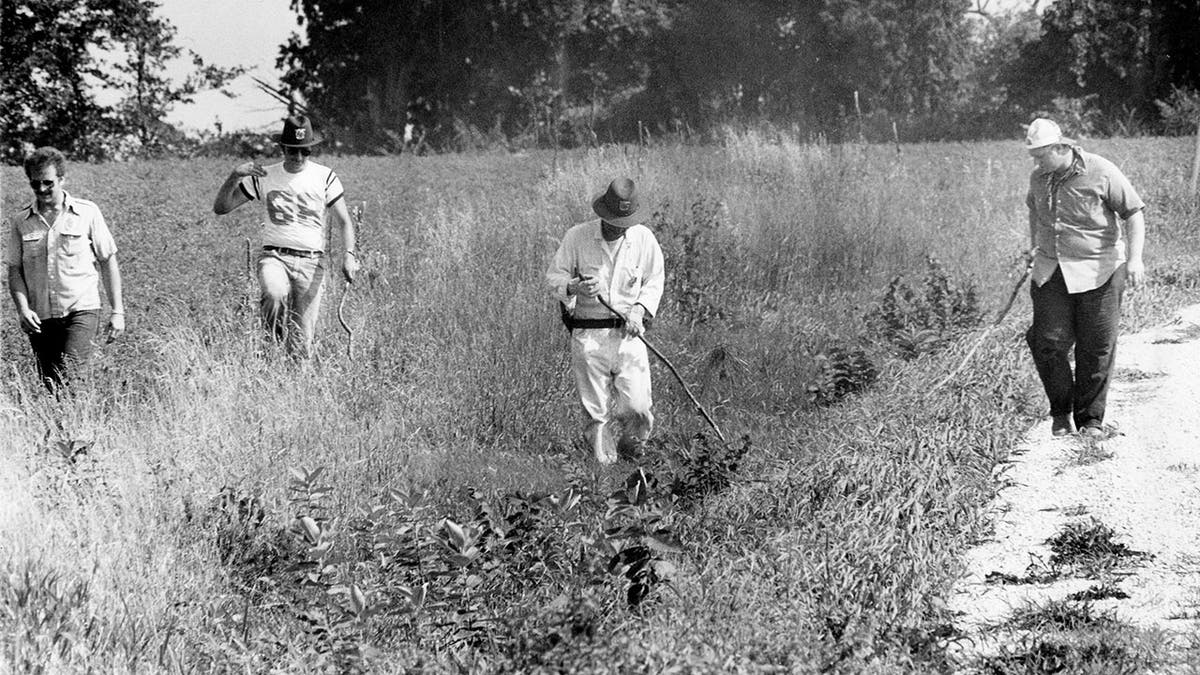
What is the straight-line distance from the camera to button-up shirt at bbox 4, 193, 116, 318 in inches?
332

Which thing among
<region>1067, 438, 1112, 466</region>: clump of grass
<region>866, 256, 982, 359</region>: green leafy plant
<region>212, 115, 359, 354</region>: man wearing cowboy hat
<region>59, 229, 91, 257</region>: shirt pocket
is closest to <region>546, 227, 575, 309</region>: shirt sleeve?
<region>212, 115, 359, 354</region>: man wearing cowboy hat

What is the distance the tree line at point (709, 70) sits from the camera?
30078mm

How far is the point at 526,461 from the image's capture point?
8.96 m

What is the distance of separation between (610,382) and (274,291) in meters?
2.47

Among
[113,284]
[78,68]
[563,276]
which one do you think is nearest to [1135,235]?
[563,276]

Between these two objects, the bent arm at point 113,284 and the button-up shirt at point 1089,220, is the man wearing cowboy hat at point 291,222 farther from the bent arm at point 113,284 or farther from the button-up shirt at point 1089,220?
the button-up shirt at point 1089,220

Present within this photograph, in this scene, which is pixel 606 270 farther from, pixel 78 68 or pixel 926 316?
pixel 78 68

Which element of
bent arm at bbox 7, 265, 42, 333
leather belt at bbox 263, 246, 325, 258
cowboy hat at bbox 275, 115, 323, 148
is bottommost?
bent arm at bbox 7, 265, 42, 333

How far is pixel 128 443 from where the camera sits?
7.56 metres

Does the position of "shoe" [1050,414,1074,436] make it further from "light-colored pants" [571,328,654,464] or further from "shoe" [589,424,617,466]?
"shoe" [589,424,617,466]

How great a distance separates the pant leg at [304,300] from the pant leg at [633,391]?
2317mm

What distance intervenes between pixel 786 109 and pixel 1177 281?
30405 mm

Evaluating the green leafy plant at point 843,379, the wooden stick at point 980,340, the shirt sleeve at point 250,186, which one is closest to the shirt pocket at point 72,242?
the shirt sleeve at point 250,186

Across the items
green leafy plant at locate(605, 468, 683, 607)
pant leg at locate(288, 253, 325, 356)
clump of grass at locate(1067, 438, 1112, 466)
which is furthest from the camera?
pant leg at locate(288, 253, 325, 356)
